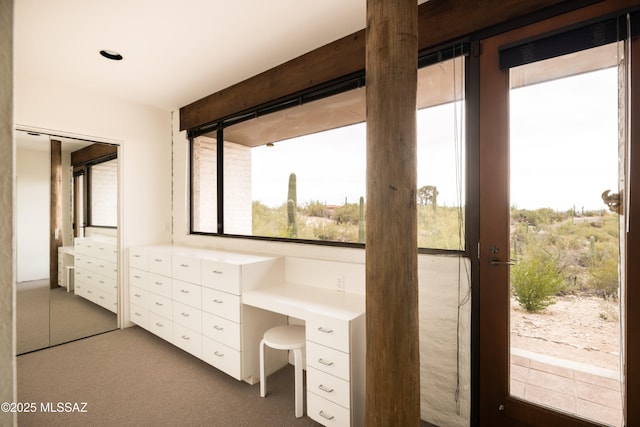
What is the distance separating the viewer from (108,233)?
11.6 ft

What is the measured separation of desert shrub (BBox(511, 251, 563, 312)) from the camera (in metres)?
1.65

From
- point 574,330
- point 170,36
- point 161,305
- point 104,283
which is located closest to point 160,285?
point 161,305

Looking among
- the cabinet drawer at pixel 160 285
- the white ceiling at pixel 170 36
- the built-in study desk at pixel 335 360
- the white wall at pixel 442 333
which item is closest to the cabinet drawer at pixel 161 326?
the cabinet drawer at pixel 160 285

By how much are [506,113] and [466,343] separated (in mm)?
1338

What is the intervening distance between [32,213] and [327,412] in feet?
10.8

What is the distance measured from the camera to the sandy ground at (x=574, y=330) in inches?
59.1

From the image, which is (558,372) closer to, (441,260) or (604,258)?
(604,258)

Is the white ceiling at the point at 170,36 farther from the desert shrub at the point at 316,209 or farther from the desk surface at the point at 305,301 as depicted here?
the desk surface at the point at 305,301

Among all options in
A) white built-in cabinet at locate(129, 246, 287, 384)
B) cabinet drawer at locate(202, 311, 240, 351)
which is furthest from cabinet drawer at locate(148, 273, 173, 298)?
cabinet drawer at locate(202, 311, 240, 351)

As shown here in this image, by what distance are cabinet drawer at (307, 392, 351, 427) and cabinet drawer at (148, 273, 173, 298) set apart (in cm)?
179

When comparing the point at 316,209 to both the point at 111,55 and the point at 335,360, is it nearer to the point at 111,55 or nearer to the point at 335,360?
the point at 335,360

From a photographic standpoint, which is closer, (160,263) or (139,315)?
(160,263)

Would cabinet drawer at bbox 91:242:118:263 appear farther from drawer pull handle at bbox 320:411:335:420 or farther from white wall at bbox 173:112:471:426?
drawer pull handle at bbox 320:411:335:420

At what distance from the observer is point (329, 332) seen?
1.81m
